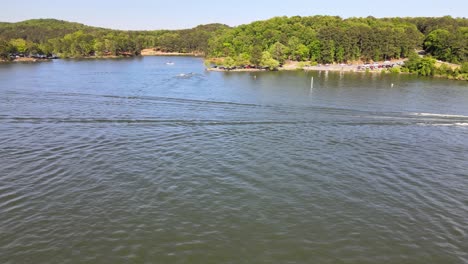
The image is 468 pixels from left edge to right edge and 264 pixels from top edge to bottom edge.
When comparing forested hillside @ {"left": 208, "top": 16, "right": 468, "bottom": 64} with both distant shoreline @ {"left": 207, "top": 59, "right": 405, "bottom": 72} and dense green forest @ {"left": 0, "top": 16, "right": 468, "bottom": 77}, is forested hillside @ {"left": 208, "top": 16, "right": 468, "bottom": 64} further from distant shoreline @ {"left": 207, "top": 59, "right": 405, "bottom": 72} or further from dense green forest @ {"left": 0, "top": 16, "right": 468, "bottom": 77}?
distant shoreline @ {"left": 207, "top": 59, "right": 405, "bottom": 72}

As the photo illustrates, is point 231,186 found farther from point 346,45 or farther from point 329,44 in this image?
point 346,45

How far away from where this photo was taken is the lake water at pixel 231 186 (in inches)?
545

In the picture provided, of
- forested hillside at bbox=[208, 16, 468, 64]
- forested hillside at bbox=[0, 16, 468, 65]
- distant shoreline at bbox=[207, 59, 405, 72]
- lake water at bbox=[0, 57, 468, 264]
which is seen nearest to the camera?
lake water at bbox=[0, 57, 468, 264]

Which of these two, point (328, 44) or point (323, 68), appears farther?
point (328, 44)

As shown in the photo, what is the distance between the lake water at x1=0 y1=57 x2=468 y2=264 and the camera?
13836 millimetres

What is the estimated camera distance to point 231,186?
752 inches

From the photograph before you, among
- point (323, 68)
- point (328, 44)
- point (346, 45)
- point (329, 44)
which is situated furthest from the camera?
point (328, 44)

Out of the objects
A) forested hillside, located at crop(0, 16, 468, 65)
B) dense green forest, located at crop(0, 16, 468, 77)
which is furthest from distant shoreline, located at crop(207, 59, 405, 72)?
forested hillside, located at crop(0, 16, 468, 65)

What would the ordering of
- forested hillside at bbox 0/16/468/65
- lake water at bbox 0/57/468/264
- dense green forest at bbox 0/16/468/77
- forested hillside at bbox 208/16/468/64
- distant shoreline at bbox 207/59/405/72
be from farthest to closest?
forested hillside at bbox 0/16/468/65 → dense green forest at bbox 0/16/468/77 → forested hillside at bbox 208/16/468/64 → distant shoreline at bbox 207/59/405/72 → lake water at bbox 0/57/468/264

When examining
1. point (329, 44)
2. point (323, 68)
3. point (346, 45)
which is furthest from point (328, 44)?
point (323, 68)

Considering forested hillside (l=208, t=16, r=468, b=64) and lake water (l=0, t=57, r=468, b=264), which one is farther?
forested hillside (l=208, t=16, r=468, b=64)

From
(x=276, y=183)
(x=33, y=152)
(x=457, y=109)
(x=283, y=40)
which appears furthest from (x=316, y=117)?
(x=283, y=40)

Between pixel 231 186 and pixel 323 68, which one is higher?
pixel 323 68

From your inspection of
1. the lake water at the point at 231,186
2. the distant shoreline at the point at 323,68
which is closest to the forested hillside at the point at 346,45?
the distant shoreline at the point at 323,68
